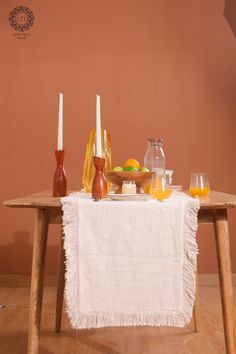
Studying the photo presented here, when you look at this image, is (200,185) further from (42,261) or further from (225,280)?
(42,261)

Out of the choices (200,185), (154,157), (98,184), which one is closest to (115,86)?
(154,157)

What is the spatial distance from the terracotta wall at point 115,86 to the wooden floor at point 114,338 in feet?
2.49

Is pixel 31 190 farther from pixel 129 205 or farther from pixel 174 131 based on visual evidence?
pixel 129 205

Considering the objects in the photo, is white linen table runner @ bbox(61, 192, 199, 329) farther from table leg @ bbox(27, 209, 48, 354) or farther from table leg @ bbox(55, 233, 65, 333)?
table leg @ bbox(55, 233, 65, 333)

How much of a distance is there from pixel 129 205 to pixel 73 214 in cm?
16

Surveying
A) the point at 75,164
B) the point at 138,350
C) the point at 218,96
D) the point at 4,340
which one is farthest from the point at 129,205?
the point at 218,96

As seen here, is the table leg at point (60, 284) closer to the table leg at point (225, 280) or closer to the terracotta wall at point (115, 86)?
the table leg at point (225, 280)

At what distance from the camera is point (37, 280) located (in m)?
1.39

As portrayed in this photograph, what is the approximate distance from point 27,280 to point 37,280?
1.43 m

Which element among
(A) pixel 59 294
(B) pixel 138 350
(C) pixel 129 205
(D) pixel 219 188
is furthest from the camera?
(D) pixel 219 188

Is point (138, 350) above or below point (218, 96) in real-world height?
below

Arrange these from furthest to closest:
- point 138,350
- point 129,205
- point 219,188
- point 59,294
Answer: point 219,188
point 59,294
point 138,350
point 129,205

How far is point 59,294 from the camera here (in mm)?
1893

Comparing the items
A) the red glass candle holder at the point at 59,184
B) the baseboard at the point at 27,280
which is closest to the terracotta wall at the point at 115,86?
the baseboard at the point at 27,280
